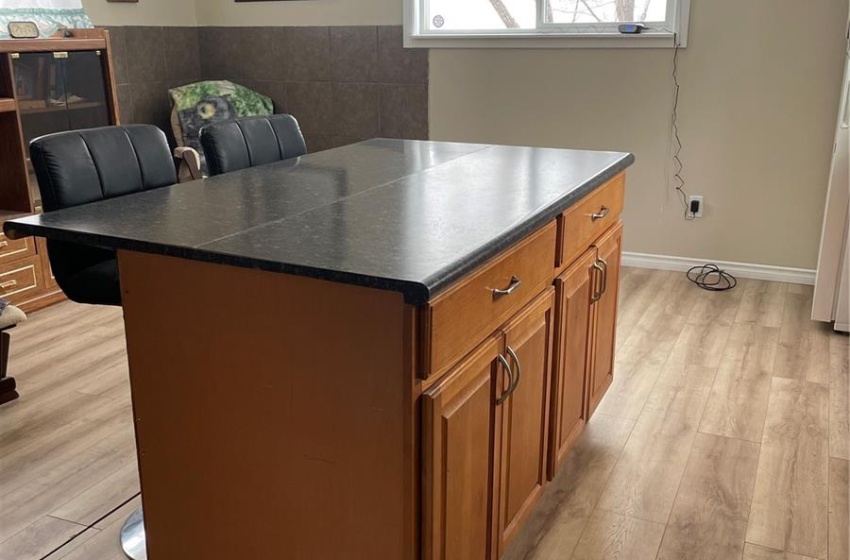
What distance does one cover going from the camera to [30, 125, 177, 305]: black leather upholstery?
7.13ft

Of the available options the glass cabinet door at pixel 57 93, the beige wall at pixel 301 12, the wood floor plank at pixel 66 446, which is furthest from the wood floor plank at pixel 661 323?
the glass cabinet door at pixel 57 93

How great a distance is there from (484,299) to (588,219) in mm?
785

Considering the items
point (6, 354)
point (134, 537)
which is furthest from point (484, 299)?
point (6, 354)

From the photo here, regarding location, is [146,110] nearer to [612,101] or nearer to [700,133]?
[612,101]

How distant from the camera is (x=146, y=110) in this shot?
5000 millimetres

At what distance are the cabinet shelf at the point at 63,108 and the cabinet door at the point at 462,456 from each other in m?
3.11

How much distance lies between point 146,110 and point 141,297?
3.78 metres

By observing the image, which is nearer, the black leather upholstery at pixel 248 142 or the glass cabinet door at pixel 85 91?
the black leather upholstery at pixel 248 142

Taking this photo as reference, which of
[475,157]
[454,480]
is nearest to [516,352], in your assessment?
[454,480]

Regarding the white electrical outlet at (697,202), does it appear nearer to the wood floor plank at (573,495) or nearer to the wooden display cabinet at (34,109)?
the wood floor plank at (573,495)

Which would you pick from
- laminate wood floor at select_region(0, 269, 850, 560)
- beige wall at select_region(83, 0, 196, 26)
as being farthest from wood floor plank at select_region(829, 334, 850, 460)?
beige wall at select_region(83, 0, 196, 26)

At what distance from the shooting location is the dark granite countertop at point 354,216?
1.40 m

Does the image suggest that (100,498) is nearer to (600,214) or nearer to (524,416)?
(524,416)

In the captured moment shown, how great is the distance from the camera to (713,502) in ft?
7.27
